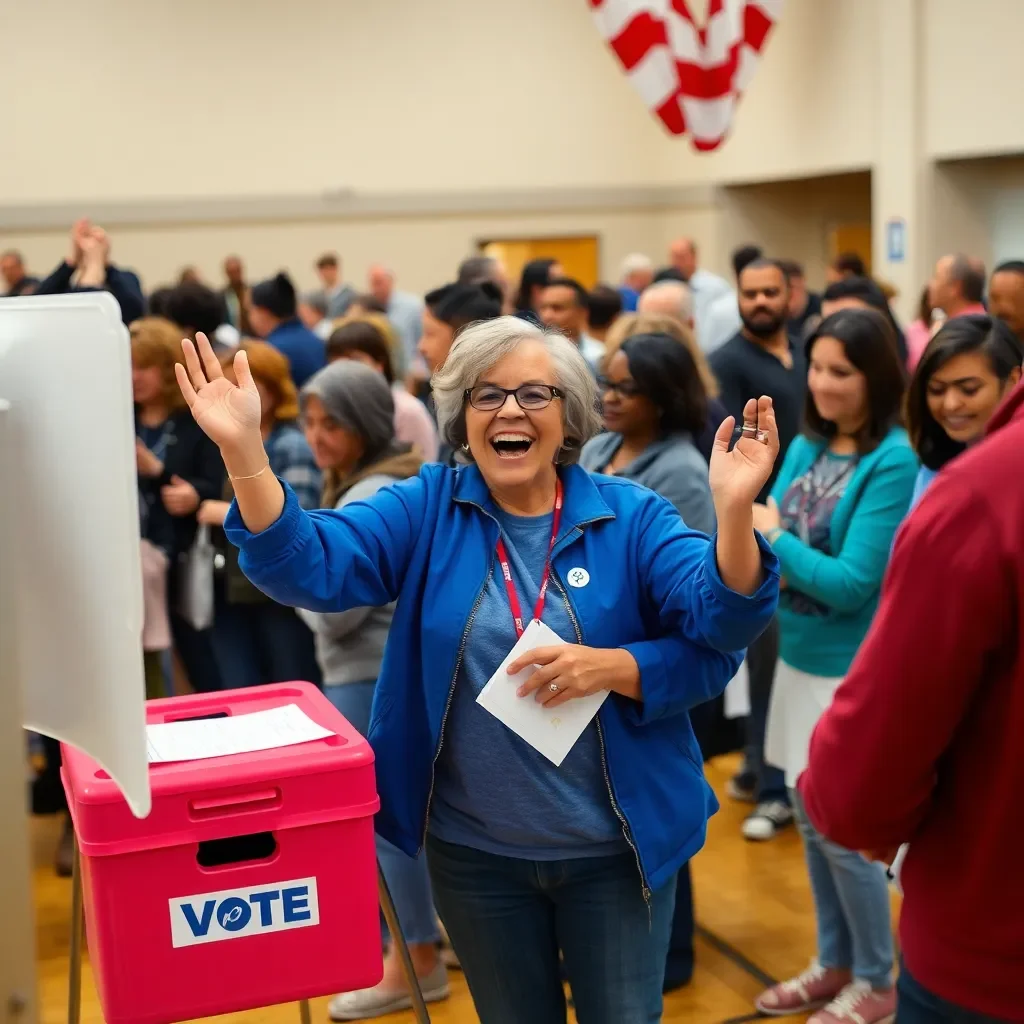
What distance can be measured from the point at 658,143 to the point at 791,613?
35.4 ft

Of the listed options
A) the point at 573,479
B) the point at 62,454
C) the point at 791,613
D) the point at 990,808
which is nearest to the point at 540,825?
the point at 573,479

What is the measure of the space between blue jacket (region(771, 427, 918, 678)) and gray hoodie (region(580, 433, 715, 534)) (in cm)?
21

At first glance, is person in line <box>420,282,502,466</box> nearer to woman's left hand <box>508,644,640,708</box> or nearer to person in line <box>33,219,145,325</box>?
person in line <box>33,219,145,325</box>

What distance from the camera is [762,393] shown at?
4.61 m

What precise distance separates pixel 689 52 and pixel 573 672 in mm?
8908

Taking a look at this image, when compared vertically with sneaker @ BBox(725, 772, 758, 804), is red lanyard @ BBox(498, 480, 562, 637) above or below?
above

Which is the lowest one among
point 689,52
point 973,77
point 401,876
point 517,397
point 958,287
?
point 401,876

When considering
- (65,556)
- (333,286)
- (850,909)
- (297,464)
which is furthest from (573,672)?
(333,286)

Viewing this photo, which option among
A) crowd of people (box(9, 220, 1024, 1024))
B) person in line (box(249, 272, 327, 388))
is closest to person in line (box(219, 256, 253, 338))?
person in line (box(249, 272, 327, 388))

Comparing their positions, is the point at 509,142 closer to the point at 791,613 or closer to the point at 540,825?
the point at 791,613

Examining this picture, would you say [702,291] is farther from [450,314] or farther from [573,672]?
[573,672]

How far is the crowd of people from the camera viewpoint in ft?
4.68

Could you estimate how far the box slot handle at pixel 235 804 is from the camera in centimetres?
187

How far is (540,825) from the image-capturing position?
6.64ft
